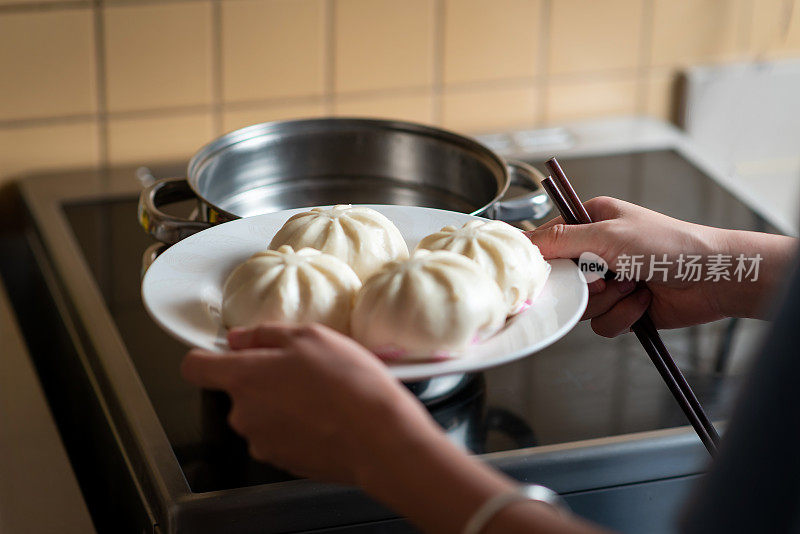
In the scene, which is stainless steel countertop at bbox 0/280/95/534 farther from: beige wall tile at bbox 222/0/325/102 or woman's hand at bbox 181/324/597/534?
beige wall tile at bbox 222/0/325/102

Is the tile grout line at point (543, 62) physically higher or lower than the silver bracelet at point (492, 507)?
higher

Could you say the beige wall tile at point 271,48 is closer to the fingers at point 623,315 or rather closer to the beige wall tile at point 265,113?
the beige wall tile at point 265,113

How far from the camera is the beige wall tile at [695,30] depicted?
147 cm

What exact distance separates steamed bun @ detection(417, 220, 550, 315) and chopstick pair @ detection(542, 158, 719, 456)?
11cm

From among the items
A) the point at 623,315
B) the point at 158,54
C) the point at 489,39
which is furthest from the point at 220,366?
the point at 489,39

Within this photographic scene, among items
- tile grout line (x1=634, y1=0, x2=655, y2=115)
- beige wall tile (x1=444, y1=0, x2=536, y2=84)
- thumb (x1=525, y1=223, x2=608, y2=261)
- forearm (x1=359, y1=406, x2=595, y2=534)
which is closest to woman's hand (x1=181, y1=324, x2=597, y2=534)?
forearm (x1=359, y1=406, x2=595, y2=534)

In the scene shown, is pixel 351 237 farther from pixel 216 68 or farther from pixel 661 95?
pixel 661 95

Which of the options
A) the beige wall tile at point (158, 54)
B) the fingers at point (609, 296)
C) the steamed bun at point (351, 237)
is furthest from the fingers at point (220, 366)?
the beige wall tile at point (158, 54)

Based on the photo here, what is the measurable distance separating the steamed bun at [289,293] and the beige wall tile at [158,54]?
718mm

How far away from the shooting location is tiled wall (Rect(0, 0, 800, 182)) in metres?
1.27

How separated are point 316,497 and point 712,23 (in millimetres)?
1086

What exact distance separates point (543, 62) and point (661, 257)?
0.68 m

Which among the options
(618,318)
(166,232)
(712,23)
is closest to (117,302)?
(166,232)

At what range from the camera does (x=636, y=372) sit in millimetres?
926
